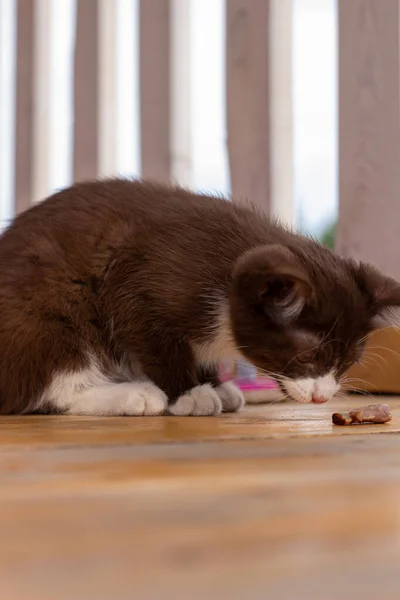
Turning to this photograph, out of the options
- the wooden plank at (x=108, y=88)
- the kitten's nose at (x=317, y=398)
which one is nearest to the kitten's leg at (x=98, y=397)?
the kitten's nose at (x=317, y=398)

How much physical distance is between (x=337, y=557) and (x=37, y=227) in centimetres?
116

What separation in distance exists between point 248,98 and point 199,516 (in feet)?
5.93

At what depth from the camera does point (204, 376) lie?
1634 mm

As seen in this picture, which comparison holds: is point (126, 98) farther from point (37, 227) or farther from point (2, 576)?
point (2, 576)

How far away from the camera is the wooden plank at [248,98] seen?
7.23 feet

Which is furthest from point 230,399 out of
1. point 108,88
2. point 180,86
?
point 108,88

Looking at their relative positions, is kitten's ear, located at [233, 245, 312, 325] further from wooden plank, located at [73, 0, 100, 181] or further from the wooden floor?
wooden plank, located at [73, 0, 100, 181]

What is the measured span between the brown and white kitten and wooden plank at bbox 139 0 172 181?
0.98 m

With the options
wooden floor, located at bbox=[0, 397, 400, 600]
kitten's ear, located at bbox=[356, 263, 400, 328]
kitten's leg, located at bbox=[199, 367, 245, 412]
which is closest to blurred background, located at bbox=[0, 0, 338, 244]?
kitten's ear, located at bbox=[356, 263, 400, 328]

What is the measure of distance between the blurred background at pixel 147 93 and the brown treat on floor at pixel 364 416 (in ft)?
1.95

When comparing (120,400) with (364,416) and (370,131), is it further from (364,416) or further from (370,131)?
(370,131)

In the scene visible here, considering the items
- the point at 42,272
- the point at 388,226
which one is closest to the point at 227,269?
the point at 42,272

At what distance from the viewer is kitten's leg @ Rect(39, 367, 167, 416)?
1.38 meters

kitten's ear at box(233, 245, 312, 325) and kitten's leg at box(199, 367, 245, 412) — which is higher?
kitten's ear at box(233, 245, 312, 325)
